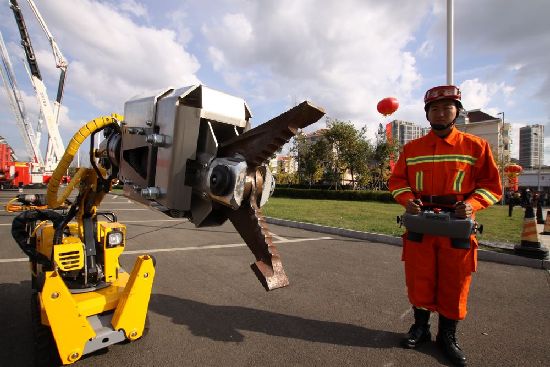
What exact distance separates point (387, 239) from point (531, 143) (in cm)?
10998

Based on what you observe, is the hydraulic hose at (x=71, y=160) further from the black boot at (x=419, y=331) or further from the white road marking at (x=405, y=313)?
the white road marking at (x=405, y=313)

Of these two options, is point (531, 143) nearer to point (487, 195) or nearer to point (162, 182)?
point (487, 195)

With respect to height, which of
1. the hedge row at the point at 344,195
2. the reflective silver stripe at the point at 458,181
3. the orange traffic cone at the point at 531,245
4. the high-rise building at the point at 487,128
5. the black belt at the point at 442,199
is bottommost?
the orange traffic cone at the point at 531,245

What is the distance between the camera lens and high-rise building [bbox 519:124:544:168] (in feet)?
294

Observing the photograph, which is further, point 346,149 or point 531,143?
point 531,143

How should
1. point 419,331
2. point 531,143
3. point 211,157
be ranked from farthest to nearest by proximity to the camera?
point 531,143
point 419,331
point 211,157

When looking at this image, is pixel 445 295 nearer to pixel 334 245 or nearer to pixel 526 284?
pixel 526 284

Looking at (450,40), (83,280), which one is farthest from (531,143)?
(83,280)

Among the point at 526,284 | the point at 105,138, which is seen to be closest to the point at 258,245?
the point at 105,138

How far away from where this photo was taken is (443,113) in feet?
8.97

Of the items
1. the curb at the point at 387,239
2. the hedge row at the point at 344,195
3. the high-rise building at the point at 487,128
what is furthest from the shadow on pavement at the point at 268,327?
the high-rise building at the point at 487,128

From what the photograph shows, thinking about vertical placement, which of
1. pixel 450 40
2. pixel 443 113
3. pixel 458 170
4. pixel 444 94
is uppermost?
pixel 450 40

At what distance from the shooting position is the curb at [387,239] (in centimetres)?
536

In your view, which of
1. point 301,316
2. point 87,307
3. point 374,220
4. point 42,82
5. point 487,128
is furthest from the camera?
point 487,128
